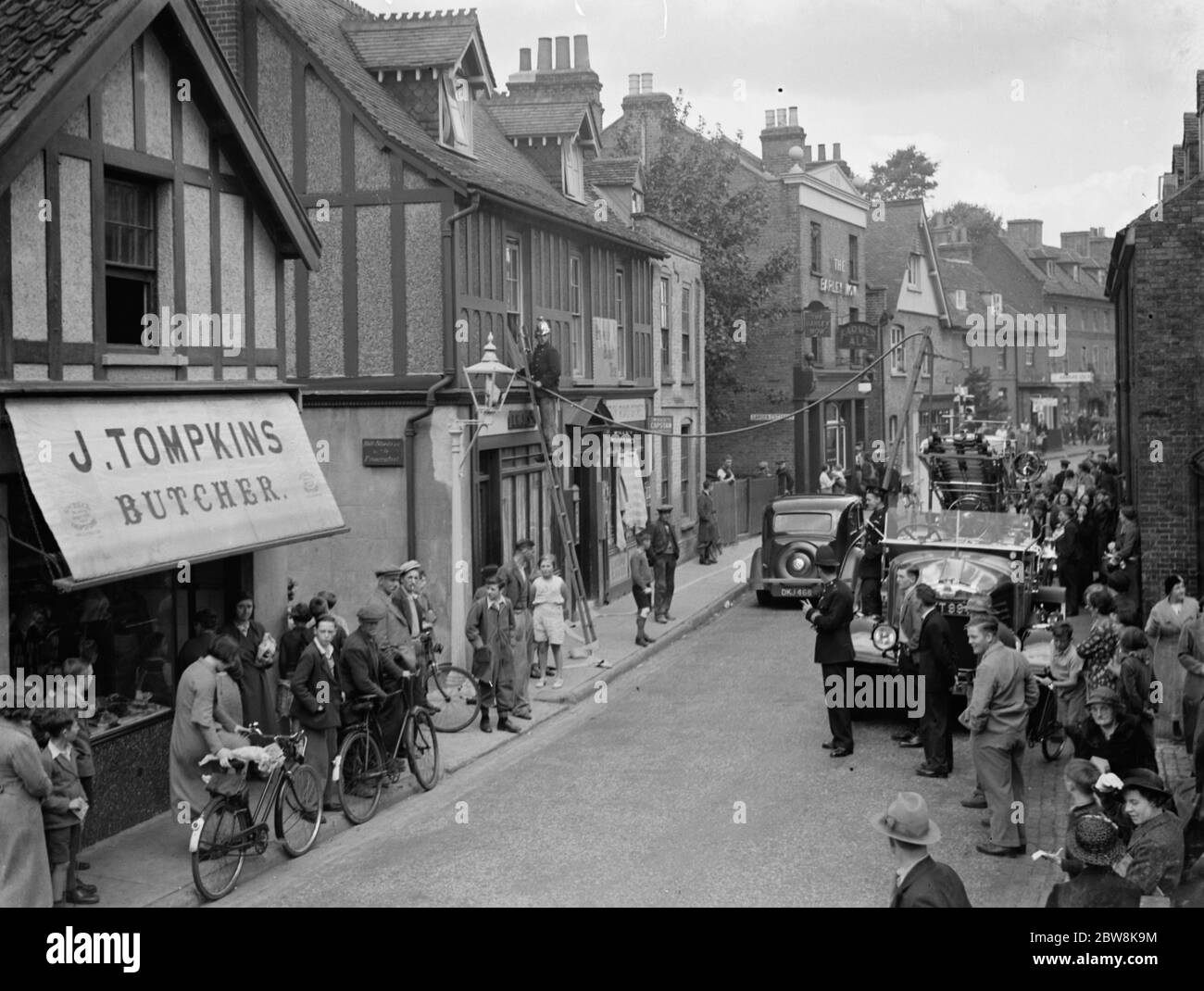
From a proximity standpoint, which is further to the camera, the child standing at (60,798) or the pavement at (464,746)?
the pavement at (464,746)

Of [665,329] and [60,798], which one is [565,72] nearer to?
[665,329]

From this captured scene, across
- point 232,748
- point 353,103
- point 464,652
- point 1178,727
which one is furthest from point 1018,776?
point 353,103

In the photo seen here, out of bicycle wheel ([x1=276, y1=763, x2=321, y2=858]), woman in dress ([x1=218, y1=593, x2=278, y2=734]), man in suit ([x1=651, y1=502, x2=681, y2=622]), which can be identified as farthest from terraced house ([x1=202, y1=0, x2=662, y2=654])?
bicycle wheel ([x1=276, y1=763, x2=321, y2=858])

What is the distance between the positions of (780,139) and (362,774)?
1363 inches

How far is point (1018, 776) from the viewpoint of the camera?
11633 millimetres

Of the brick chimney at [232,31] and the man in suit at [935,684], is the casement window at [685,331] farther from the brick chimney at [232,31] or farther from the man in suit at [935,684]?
the man in suit at [935,684]

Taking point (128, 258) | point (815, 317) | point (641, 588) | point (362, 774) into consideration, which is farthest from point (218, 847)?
point (815, 317)

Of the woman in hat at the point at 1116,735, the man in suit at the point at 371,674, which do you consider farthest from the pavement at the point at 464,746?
the woman in hat at the point at 1116,735

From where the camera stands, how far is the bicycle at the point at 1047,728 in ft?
45.9

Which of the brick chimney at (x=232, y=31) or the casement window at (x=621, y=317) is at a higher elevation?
the brick chimney at (x=232, y=31)

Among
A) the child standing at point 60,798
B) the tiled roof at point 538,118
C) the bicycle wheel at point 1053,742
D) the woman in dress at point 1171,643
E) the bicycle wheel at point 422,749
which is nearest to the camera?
the child standing at point 60,798

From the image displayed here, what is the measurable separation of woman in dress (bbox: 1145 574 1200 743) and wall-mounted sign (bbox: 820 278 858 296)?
29707 mm

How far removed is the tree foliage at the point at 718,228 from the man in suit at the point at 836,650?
23007mm

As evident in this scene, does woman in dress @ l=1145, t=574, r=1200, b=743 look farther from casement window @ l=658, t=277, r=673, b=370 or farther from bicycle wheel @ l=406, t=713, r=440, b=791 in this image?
casement window @ l=658, t=277, r=673, b=370
